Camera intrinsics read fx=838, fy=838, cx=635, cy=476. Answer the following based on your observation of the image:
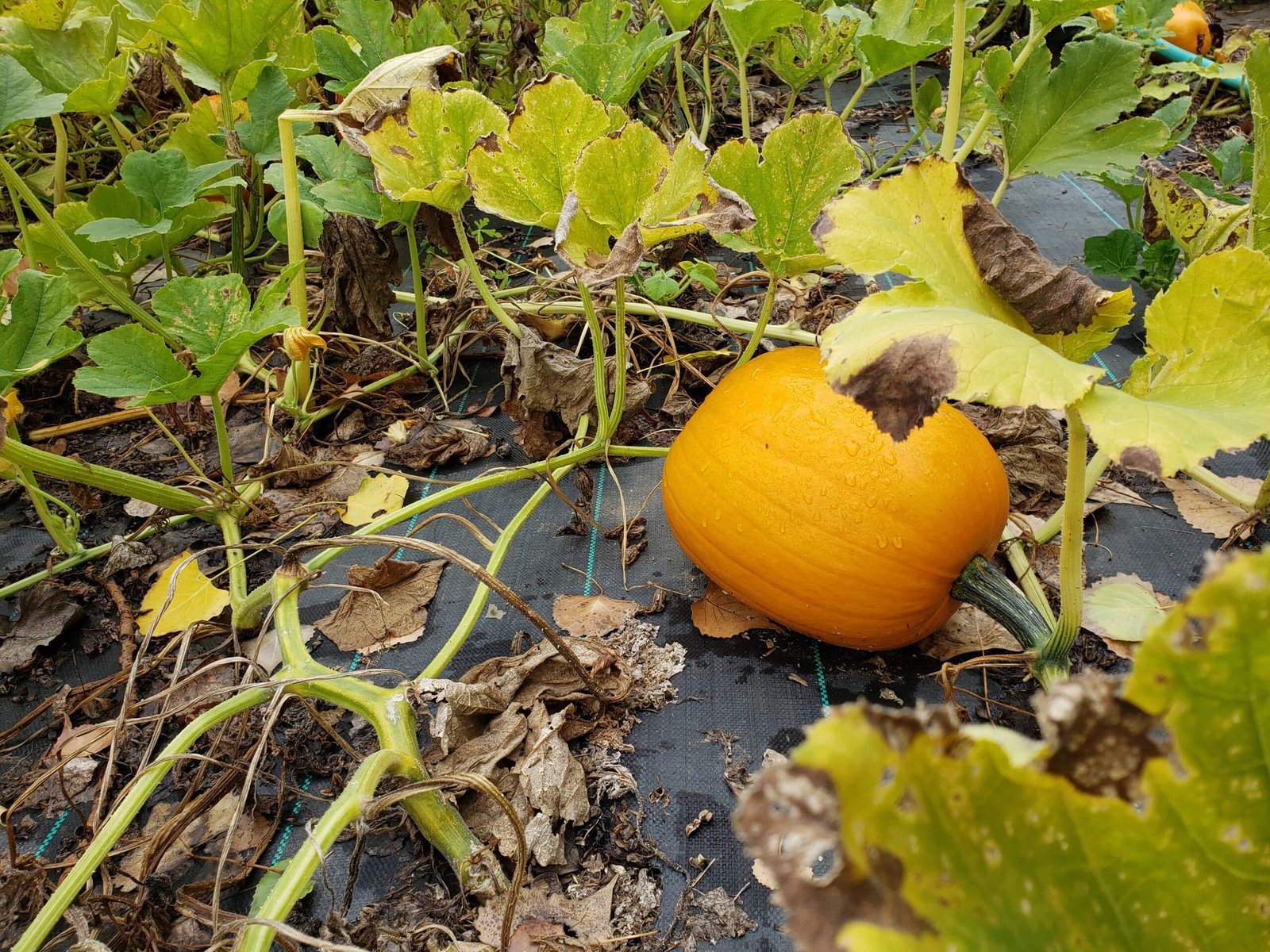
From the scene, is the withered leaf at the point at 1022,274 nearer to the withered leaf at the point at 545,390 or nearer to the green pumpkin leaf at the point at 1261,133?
the green pumpkin leaf at the point at 1261,133

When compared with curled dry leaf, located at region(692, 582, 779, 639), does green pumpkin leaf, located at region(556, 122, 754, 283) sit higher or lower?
higher

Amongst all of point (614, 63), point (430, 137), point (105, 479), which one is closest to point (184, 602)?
point (105, 479)

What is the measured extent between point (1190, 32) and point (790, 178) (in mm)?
3581

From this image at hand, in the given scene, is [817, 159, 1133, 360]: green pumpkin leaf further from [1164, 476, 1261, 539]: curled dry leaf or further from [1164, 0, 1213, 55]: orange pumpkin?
[1164, 0, 1213, 55]: orange pumpkin

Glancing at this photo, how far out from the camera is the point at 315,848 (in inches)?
32.6

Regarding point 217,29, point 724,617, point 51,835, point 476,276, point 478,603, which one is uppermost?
point 217,29

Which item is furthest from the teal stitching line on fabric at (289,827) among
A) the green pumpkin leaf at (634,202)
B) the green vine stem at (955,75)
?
the green vine stem at (955,75)

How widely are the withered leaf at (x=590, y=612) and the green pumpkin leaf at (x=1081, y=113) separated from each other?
1137 mm

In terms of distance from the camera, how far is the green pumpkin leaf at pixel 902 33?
66.0 inches

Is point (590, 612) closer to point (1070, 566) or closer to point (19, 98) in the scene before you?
point (1070, 566)

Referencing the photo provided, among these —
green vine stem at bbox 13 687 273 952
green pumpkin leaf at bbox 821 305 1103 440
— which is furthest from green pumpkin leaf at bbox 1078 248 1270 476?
green vine stem at bbox 13 687 273 952

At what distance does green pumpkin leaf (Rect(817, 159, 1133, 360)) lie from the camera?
0.89 meters

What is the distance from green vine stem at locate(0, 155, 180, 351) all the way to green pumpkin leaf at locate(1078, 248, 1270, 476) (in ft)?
4.72

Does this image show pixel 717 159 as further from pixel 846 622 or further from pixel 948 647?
pixel 948 647
